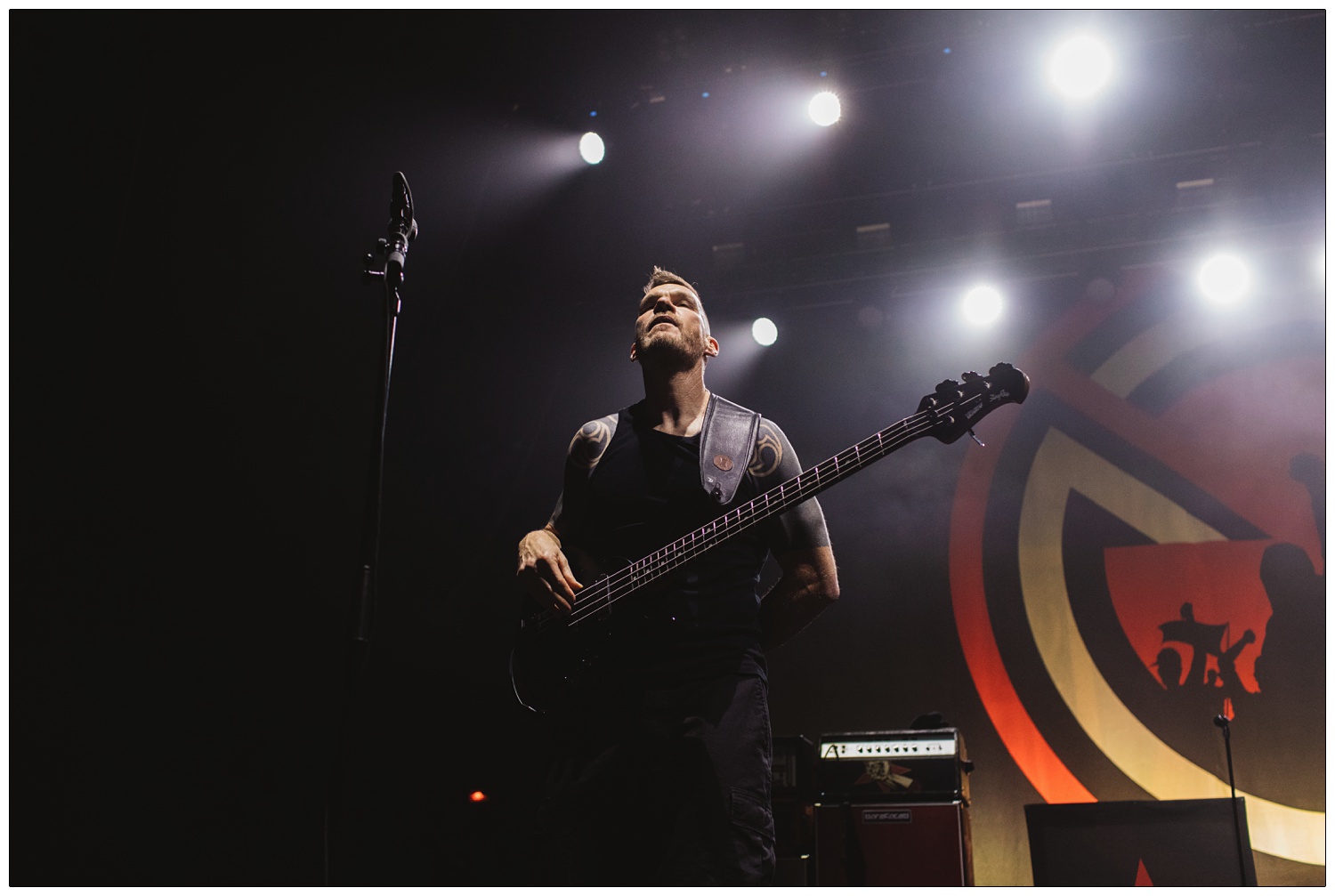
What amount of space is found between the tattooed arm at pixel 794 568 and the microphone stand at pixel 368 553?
3.03ft

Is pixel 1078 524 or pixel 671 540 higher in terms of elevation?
pixel 1078 524

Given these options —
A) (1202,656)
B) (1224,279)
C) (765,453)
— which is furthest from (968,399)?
(1224,279)

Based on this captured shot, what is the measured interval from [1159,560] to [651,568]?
4087 millimetres

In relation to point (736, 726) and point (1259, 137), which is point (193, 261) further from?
point (1259, 137)

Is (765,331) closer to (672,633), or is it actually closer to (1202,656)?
(1202,656)

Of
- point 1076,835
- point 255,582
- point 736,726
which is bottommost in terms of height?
point 1076,835

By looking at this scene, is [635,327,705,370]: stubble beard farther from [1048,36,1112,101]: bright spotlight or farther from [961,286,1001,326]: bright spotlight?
[961,286,1001,326]: bright spotlight

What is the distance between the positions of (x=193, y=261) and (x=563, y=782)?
10.7 ft

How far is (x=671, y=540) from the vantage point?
2.14m

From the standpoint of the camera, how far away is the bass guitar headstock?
2.26 metres

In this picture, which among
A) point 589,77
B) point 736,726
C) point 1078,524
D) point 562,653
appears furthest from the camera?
point 1078,524

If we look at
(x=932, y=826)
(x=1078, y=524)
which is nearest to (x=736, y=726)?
(x=932, y=826)

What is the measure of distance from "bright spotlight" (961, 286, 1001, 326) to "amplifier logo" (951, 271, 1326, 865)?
35cm

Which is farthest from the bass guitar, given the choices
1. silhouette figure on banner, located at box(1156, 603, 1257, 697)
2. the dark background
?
silhouette figure on banner, located at box(1156, 603, 1257, 697)
